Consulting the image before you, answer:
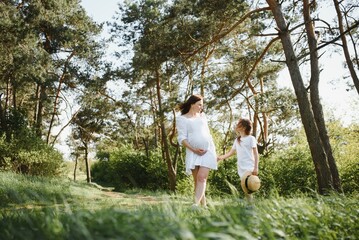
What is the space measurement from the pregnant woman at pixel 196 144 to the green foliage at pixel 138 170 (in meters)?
16.6

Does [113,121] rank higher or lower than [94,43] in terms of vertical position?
lower

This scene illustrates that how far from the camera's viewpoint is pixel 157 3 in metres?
19.8

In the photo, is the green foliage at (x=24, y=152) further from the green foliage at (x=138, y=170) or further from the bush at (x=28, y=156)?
the green foliage at (x=138, y=170)

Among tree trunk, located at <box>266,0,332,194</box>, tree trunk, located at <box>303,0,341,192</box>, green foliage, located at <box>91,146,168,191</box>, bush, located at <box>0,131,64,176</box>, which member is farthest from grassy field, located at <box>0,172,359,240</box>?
green foliage, located at <box>91,146,168,191</box>

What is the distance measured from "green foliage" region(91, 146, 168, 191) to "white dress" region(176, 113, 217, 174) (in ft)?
54.6

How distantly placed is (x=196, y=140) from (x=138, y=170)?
64.6 ft

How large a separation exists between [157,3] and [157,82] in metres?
4.56

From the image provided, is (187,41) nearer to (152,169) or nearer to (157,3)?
(157,3)

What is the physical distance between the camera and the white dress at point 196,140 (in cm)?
553

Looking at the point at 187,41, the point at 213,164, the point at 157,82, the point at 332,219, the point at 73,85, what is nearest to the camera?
the point at 332,219

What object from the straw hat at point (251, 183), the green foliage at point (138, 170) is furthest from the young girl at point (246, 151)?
the green foliage at point (138, 170)

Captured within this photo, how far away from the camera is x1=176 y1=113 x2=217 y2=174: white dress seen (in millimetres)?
5527

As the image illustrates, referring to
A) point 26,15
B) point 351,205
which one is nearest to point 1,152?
point 26,15

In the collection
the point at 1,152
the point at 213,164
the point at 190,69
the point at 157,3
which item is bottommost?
the point at 213,164
